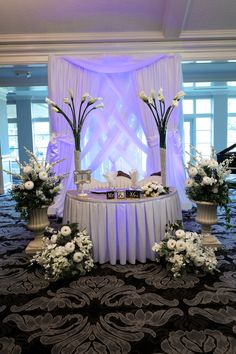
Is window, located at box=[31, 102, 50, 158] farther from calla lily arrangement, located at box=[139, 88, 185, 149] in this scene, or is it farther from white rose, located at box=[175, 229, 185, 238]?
white rose, located at box=[175, 229, 185, 238]

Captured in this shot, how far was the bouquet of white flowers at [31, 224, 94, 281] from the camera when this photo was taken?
9.94 feet

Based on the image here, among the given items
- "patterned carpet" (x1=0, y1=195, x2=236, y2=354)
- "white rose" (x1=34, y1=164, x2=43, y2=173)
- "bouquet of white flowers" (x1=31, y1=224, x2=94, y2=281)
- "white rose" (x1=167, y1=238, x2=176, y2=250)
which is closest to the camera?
"patterned carpet" (x1=0, y1=195, x2=236, y2=354)

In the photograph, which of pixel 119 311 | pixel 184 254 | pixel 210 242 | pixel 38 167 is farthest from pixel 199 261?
pixel 38 167

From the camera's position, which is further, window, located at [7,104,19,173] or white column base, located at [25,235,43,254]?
window, located at [7,104,19,173]

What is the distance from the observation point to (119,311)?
2.50 m

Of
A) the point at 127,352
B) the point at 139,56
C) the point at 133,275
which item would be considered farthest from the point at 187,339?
the point at 139,56

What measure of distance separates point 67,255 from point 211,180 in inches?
72.0

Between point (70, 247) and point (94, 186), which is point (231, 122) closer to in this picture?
point (94, 186)

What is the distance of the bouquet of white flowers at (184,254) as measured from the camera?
309 cm

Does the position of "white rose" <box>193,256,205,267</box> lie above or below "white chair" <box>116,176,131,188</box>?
below

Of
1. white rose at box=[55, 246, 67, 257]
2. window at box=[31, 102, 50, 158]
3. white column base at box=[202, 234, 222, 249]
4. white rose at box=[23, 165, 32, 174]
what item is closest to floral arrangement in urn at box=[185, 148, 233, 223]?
white column base at box=[202, 234, 222, 249]

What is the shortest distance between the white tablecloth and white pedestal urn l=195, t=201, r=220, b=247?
519mm

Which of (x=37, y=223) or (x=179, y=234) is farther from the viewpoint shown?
(x=37, y=223)

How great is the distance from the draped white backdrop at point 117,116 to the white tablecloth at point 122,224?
233 centimetres
